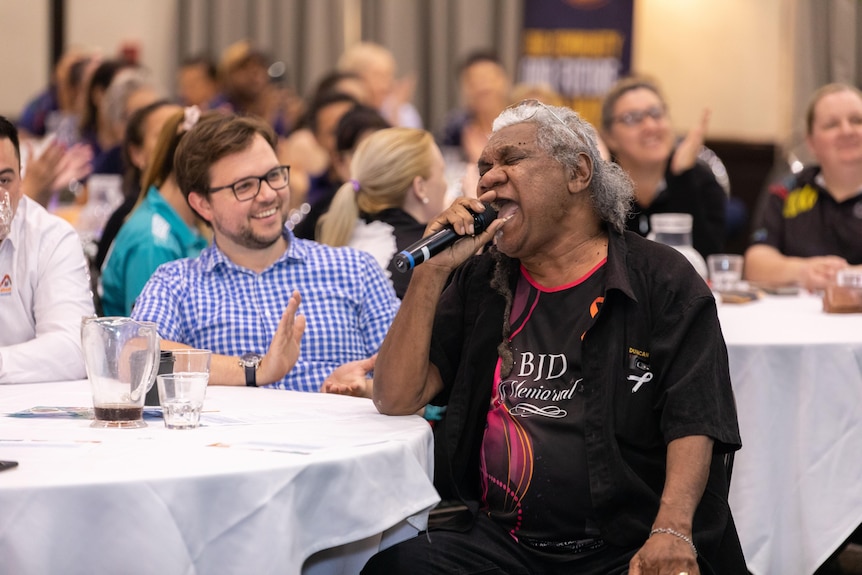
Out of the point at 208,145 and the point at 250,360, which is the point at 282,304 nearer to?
the point at 250,360

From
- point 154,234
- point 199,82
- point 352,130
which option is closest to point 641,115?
point 352,130

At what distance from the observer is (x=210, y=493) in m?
1.70

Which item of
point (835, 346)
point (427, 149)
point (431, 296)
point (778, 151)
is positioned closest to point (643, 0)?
point (778, 151)

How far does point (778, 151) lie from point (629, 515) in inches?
279

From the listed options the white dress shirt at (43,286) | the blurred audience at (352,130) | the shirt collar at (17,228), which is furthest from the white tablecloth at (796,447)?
the blurred audience at (352,130)

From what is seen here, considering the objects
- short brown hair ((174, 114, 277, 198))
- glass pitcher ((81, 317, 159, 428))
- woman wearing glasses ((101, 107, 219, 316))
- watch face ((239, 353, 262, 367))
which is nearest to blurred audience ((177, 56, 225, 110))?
woman wearing glasses ((101, 107, 219, 316))

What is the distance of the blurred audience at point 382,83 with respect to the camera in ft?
26.4

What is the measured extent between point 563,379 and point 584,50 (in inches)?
272

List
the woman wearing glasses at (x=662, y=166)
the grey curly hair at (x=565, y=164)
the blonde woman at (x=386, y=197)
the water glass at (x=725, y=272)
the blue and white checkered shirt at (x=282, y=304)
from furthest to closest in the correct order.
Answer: the woman wearing glasses at (x=662, y=166) → the water glass at (x=725, y=272) → the blonde woman at (x=386, y=197) → the blue and white checkered shirt at (x=282, y=304) → the grey curly hair at (x=565, y=164)

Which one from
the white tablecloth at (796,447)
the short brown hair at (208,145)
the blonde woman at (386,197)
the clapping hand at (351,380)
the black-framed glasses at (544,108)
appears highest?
the black-framed glasses at (544,108)

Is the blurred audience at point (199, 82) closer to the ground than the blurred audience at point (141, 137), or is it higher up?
higher up

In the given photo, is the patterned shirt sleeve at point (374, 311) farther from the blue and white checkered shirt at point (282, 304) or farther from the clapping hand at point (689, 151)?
the clapping hand at point (689, 151)

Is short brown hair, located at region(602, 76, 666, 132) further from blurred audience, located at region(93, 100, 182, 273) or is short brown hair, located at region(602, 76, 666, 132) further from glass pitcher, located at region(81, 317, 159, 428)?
glass pitcher, located at region(81, 317, 159, 428)

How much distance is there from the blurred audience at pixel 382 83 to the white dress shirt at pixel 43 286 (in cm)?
515
